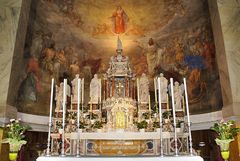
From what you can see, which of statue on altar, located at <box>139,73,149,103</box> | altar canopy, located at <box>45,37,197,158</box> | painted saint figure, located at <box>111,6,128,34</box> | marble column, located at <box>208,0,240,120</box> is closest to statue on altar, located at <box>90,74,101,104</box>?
altar canopy, located at <box>45,37,197,158</box>

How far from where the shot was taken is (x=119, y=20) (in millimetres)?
16500

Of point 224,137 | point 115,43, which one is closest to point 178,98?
point 224,137

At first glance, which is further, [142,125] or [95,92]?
[95,92]

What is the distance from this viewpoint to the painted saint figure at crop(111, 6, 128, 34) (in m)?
16.5

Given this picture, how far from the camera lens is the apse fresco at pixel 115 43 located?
14.1 meters

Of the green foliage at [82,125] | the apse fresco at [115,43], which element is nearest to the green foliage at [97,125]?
the green foliage at [82,125]

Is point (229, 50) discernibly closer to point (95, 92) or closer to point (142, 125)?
point (142, 125)

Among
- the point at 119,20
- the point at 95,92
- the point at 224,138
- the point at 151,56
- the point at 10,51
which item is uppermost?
the point at 119,20

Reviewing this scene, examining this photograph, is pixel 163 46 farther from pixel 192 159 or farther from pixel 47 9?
pixel 192 159

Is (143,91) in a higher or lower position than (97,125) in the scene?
higher

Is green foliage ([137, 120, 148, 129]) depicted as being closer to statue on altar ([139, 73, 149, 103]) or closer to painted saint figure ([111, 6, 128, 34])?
statue on altar ([139, 73, 149, 103])

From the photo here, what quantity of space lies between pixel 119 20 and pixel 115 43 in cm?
149

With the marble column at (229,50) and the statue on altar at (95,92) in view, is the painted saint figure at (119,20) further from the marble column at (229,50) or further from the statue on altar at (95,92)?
the marble column at (229,50)

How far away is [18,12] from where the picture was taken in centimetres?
1178
